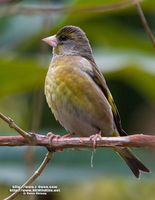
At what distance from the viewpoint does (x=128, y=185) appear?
4.17 meters

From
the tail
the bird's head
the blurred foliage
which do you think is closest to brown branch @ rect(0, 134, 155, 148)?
the tail

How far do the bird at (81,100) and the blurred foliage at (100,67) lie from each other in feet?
0.34

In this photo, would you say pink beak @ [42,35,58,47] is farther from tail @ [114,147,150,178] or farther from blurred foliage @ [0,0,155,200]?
Result: tail @ [114,147,150,178]

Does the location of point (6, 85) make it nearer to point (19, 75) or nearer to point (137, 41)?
point (19, 75)

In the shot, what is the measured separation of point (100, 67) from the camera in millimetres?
3904

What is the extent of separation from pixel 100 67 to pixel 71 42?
0.62 metres

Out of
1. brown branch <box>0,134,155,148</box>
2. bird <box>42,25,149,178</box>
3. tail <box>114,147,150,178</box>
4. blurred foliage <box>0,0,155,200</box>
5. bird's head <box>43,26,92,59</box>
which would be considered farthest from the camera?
blurred foliage <box>0,0,155,200</box>

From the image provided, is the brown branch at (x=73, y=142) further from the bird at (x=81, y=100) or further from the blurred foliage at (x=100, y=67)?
the blurred foliage at (x=100, y=67)

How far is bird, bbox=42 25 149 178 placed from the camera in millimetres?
3094

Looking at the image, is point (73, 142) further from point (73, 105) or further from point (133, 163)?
point (73, 105)

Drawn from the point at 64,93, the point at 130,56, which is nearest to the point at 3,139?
the point at 64,93

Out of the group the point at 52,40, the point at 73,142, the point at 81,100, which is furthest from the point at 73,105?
the point at 73,142

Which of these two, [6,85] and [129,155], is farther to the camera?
[6,85]

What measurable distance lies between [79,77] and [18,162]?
837 mm
